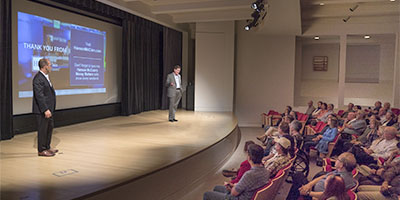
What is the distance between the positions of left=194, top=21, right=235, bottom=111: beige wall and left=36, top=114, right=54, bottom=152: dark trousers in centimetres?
698

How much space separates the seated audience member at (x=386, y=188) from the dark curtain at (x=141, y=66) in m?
7.20

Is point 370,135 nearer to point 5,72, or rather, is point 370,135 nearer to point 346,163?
point 346,163

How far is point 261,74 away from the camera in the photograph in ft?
38.8

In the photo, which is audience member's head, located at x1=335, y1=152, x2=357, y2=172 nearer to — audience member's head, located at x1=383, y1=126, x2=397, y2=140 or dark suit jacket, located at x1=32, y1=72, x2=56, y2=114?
A: audience member's head, located at x1=383, y1=126, x2=397, y2=140

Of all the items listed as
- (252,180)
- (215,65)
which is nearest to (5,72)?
(252,180)

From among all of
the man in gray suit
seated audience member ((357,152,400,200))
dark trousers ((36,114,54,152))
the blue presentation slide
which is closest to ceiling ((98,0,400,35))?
the blue presentation slide

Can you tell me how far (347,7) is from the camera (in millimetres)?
10070

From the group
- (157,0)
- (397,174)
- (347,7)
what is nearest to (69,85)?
(157,0)

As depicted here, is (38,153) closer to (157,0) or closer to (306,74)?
(157,0)

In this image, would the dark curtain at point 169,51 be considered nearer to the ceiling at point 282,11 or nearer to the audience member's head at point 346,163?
the ceiling at point 282,11

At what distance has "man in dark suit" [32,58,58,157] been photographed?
4535 millimetres

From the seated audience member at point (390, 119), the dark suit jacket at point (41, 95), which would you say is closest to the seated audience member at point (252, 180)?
the dark suit jacket at point (41, 95)

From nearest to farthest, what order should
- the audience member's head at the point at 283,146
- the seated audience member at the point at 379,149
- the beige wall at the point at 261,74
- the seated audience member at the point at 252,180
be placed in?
the seated audience member at the point at 252,180
the audience member's head at the point at 283,146
the seated audience member at the point at 379,149
the beige wall at the point at 261,74

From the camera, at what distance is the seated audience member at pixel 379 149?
4794 mm
